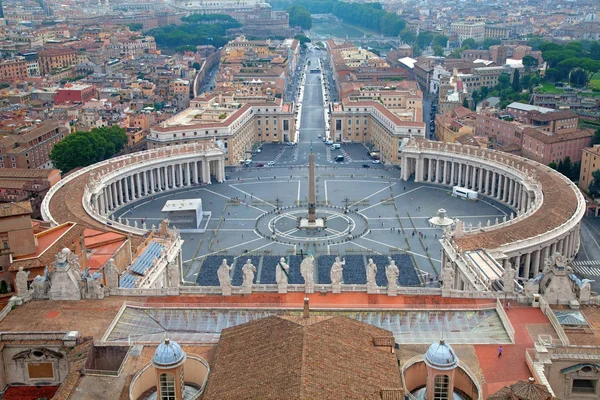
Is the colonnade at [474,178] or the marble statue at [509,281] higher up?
the marble statue at [509,281]

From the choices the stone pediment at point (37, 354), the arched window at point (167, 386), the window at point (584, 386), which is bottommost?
the window at point (584, 386)

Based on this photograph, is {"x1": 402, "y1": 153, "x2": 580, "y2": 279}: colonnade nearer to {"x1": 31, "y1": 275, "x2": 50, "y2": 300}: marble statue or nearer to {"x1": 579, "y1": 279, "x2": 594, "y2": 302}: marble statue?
{"x1": 579, "y1": 279, "x2": 594, "y2": 302}: marble statue

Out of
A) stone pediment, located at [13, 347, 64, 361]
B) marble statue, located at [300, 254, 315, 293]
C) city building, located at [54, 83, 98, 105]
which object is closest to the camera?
stone pediment, located at [13, 347, 64, 361]

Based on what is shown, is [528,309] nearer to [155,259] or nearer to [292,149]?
[155,259]

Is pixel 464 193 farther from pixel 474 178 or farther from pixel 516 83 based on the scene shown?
pixel 516 83

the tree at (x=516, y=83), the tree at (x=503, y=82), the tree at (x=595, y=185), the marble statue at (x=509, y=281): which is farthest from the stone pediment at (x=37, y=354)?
the tree at (x=503, y=82)

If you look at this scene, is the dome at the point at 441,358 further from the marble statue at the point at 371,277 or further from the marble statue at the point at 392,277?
the marble statue at the point at 371,277

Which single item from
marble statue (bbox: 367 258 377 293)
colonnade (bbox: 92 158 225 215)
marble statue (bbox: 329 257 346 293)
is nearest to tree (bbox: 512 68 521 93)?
colonnade (bbox: 92 158 225 215)
